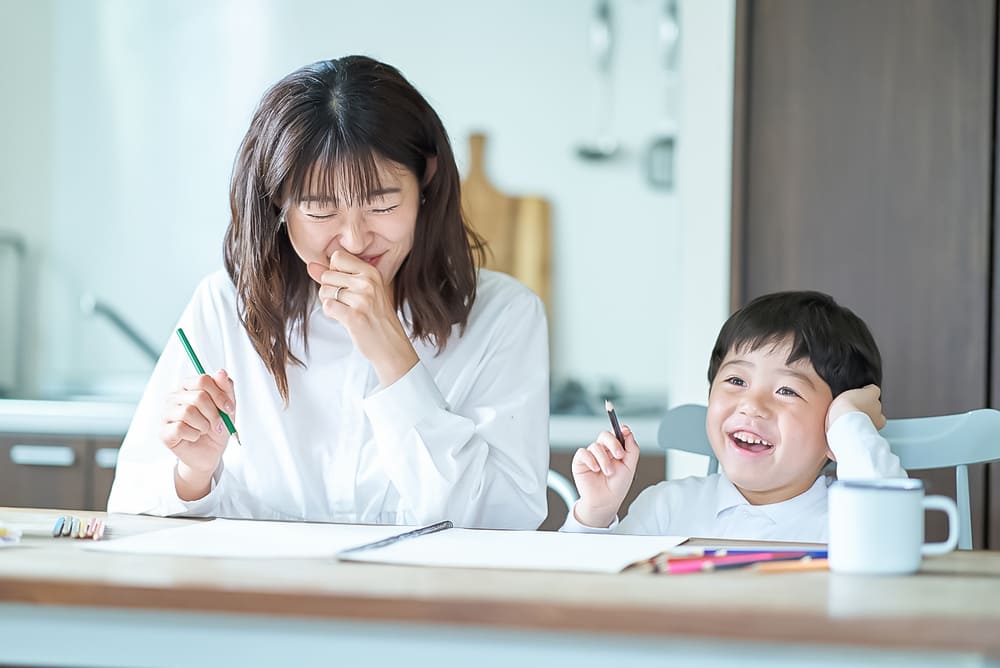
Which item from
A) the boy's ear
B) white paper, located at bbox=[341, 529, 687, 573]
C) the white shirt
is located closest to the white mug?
white paper, located at bbox=[341, 529, 687, 573]

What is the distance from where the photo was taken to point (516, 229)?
3.38 metres

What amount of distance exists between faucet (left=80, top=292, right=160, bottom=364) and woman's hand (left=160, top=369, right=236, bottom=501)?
1.93m

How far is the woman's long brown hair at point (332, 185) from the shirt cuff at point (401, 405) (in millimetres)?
184

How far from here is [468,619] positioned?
0.80 metres

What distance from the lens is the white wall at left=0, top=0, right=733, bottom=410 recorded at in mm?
3371

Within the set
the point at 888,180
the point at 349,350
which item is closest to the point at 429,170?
the point at 349,350

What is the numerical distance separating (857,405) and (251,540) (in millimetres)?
769

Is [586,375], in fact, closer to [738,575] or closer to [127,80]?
[127,80]

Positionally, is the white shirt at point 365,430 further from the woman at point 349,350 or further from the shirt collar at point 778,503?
the shirt collar at point 778,503

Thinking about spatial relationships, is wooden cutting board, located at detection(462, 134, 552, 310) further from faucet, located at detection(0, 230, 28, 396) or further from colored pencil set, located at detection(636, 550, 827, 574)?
colored pencil set, located at detection(636, 550, 827, 574)

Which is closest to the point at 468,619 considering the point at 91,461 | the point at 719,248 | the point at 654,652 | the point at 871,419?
the point at 654,652

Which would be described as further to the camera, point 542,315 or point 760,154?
point 760,154

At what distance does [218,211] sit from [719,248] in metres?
1.65

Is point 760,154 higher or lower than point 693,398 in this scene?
higher
